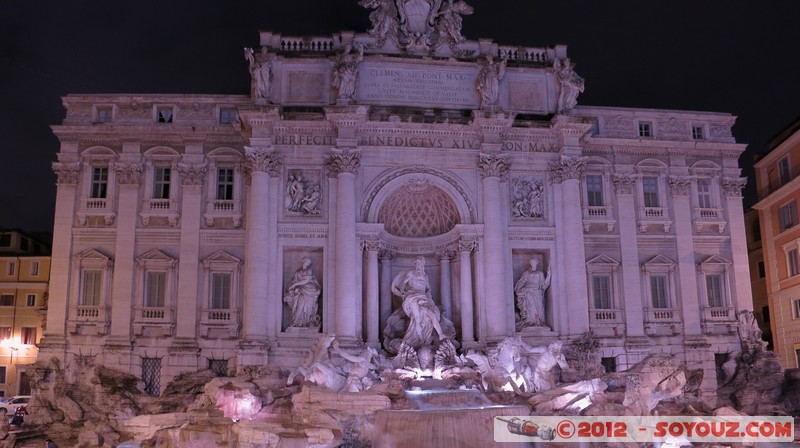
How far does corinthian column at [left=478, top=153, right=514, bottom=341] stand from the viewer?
29781 mm

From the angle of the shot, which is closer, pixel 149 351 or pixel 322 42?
pixel 149 351

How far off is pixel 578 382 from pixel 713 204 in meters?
13.4

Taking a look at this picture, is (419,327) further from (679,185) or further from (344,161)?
(679,185)

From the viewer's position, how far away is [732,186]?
33812mm

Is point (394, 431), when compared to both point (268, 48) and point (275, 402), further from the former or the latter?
point (268, 48)

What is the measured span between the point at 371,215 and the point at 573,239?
8.37 metres

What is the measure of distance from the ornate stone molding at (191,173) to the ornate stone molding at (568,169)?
14.8 metres

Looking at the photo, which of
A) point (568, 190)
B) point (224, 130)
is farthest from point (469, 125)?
point (224, 130)

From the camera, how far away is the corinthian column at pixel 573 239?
30500 mm

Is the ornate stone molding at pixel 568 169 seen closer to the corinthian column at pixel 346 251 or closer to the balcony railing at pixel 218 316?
the corinthian column at pixel 346 251

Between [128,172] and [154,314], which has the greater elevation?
[128,172]

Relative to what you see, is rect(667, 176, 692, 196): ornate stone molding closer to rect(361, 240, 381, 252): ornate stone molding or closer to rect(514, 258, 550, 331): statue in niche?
rect(514, 258, 550, 331): statue in niche

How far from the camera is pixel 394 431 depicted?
21500 millimetres

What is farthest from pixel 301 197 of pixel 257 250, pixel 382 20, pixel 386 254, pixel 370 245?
pixel 382 20
